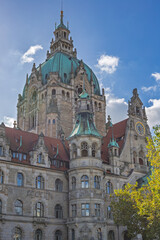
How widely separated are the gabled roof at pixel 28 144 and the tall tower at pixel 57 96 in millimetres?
13833

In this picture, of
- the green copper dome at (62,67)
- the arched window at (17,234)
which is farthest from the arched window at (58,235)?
the green copper dome at (62,67)

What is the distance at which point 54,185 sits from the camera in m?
44.8

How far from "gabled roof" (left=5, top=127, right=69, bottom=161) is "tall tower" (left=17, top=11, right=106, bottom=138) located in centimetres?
1383

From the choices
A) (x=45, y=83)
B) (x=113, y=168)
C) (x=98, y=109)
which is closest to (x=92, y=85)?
(x=98, y=109)

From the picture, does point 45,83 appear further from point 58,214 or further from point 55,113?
point 58,214

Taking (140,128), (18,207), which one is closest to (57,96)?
(140,128)

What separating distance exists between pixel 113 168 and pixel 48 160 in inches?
454

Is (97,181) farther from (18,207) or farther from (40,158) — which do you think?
(18,207)

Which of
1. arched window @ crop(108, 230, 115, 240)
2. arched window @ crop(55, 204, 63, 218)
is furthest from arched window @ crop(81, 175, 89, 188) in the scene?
arched window @ crop(108, 230, 115, 240)

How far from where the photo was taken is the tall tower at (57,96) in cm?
6944

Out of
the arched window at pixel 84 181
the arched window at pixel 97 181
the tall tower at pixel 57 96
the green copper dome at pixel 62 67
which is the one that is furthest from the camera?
the green copper dome at pixel 62 67

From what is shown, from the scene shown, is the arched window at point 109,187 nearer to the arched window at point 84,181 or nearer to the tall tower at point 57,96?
the arched window at point 84,181

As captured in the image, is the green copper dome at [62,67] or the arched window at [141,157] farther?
the green copper dome at [62,67]

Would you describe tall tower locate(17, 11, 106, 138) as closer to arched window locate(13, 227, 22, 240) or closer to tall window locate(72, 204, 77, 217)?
tall window locate(72, 204, 77, 217)
